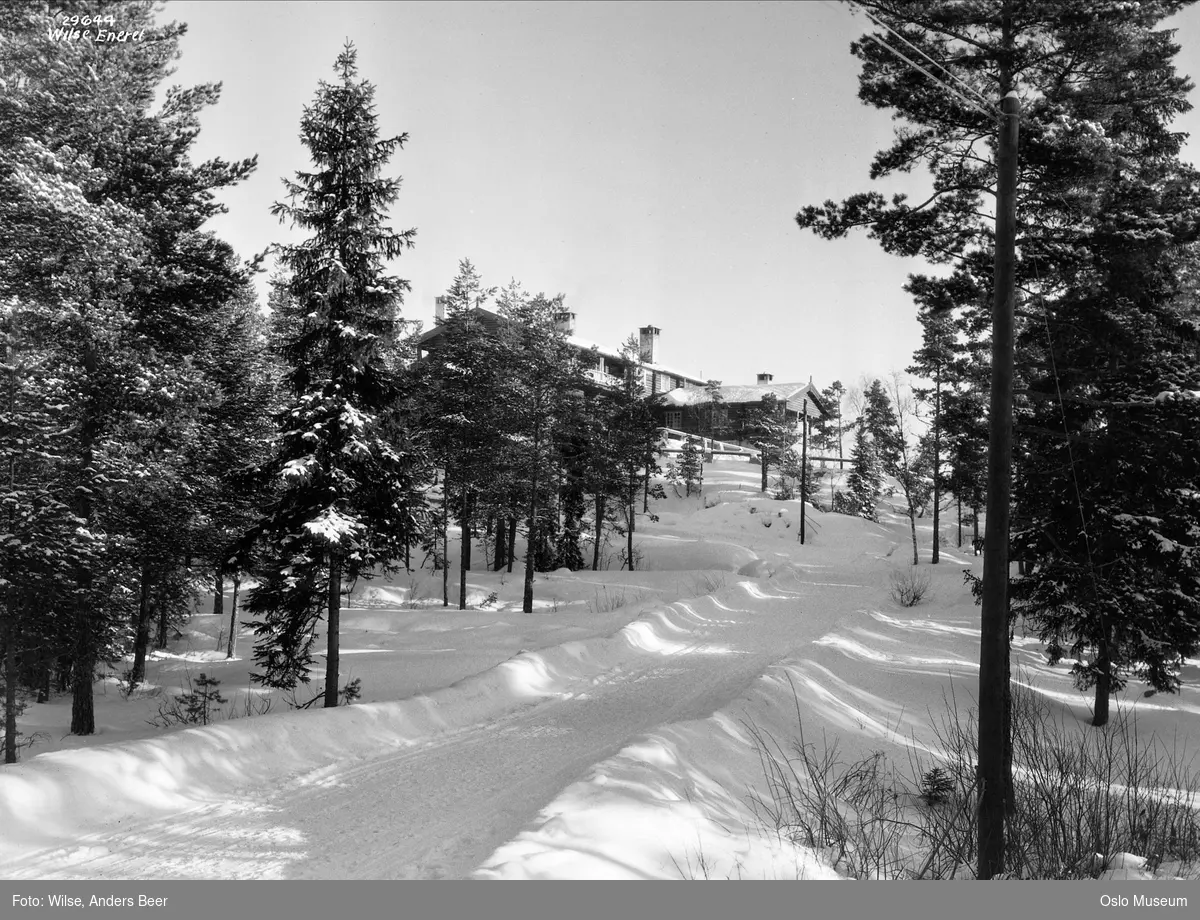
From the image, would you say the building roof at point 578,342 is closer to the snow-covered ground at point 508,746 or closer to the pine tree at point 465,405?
the pine tree at point 465,405

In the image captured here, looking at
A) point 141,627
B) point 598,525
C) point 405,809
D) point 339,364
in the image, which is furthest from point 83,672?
point 598,525

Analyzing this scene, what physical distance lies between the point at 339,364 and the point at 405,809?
897 cm

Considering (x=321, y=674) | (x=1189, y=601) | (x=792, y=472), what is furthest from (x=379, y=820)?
(x=792, y=472)

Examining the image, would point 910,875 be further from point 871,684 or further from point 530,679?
point 871,684

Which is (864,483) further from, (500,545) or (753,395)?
(500,545)

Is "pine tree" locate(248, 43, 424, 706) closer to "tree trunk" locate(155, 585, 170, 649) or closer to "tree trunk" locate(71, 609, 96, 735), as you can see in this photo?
"tree trunk" locate(71, 609, 96, 735)

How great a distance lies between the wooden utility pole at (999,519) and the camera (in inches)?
261

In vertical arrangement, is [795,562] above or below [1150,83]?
below

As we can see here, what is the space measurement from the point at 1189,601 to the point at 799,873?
11.5 metres

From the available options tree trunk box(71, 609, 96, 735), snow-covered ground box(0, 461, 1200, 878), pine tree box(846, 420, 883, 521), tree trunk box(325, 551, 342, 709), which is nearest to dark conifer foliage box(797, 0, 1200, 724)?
snow-covered ground box(0, 461, 1200, 878)

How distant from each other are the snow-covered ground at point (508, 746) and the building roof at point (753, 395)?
4578cm

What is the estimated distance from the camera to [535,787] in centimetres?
823

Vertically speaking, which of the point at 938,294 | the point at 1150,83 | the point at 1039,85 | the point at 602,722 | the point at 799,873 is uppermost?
the point at 1150,83

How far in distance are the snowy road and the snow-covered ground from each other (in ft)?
0.09
